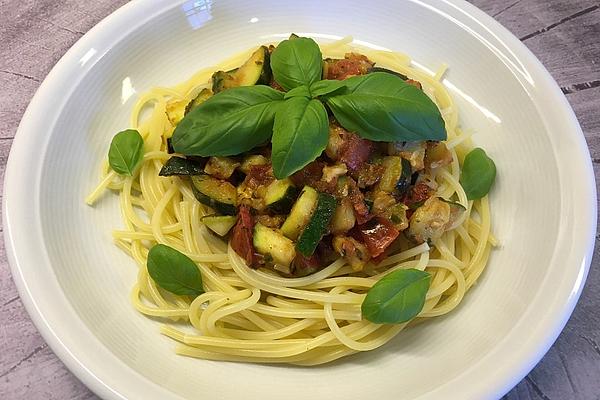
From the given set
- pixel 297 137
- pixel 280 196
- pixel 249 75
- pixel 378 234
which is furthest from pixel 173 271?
pixel 249 75

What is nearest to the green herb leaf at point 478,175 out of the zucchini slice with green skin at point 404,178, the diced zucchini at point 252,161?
the zucchini slice with green skin at point 404,178

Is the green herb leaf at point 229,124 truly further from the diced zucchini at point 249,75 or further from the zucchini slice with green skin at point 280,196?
the diced zucchini at point 249,75

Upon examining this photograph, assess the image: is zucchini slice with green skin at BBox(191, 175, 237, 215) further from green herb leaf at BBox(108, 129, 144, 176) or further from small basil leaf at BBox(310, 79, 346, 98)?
small basil leaf at BBox(310, 79, 346, 98)

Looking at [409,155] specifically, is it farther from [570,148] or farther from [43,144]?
[43,144]

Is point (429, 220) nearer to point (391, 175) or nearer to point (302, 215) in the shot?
point (391, 175)

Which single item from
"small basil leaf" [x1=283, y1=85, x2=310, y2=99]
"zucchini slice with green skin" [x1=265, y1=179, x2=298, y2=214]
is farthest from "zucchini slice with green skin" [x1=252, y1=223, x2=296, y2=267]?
"small basil leaf" [x1=283, y1=85, x2=310, y2=99]

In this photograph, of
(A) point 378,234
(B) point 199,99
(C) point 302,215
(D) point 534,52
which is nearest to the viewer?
(C) point 302,215

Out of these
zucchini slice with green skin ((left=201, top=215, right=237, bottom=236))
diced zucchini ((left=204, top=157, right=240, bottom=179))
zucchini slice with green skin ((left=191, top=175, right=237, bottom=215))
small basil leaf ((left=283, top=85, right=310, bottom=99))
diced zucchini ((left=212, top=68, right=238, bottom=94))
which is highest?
small basil leaf ((left=283, top=85, right=310, bottom=99))
